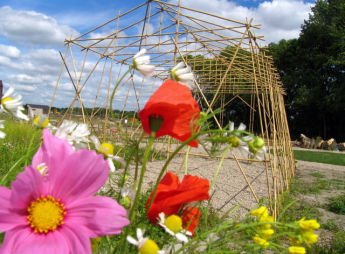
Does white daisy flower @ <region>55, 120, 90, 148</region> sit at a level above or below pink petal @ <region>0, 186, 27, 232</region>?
above

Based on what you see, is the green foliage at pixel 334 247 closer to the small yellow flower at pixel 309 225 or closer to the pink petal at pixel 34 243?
the small yellow flower at pixel 309 225

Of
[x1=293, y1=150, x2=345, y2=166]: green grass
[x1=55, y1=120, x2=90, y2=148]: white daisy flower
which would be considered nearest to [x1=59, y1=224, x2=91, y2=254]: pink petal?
[x1=55, y1=120, x2=90, y2=148]: white daisy flower

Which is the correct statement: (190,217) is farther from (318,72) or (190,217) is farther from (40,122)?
(318,72)

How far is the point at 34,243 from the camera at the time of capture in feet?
0.94

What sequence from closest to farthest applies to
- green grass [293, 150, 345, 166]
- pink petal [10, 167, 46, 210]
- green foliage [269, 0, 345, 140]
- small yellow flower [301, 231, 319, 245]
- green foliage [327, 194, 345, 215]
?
pink petal [10, 167, 46, 210] < small yellow flower [301, 231, 319, 245] < green foliage [327, 194, 345, 215] < green grass [293, 150, 345, 166] < green foliage [269, 0, 345, 140]

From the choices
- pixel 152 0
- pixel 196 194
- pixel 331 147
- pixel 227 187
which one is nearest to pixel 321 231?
pixel 227 187

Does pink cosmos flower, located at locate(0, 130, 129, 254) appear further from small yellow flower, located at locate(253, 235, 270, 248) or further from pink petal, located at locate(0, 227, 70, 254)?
small yellow flower, located at locate(253, 235, 270, 248)

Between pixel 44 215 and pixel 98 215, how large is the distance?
4 centimetres

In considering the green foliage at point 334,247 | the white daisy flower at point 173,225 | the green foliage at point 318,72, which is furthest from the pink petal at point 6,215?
the green foliage at point 318,72

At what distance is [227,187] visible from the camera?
5191mm

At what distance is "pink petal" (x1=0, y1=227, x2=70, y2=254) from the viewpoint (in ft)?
0.93

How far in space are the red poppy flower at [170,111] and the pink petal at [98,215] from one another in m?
0.08

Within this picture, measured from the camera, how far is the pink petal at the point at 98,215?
29 centimetres

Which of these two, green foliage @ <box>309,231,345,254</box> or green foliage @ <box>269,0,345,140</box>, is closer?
green foliage @ <box>309,231,345,254</box>
